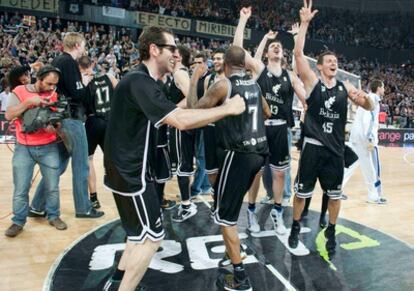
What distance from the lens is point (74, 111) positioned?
5.03 meters

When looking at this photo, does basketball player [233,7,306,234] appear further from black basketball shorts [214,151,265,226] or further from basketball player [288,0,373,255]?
black basketball shorts [214,151,265,226]

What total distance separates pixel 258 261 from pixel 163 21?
683 inches

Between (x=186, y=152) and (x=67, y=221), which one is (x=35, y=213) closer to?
(x=67, y=221)

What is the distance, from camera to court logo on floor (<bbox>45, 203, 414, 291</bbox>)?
152 inches

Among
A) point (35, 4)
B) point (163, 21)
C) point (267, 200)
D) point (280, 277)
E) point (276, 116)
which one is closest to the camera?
point (280, 277)

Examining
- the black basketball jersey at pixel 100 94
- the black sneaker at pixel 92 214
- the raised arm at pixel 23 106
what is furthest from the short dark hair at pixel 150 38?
the black sneaker at pixel 92 214

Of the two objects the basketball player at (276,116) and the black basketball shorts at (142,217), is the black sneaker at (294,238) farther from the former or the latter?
the black basketball shorts at (142,217)

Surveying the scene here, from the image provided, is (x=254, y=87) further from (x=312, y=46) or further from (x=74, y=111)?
(x=312, y=46)

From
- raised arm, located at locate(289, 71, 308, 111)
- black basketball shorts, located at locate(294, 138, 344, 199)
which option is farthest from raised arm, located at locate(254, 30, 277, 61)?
black basketball shorts, located at locate(294, 138, 344, 199)

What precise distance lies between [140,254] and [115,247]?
164 cm

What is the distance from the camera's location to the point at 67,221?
210 inches

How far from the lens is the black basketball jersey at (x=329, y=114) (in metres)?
4.45

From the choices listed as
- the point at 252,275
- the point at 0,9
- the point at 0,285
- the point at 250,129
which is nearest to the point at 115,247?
the point at 0,285

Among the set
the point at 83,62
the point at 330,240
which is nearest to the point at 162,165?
the point at 83,62
